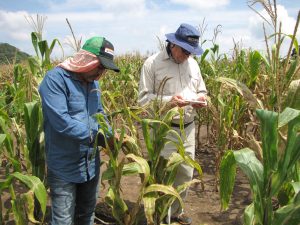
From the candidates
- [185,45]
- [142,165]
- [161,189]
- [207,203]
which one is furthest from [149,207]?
[207,203]

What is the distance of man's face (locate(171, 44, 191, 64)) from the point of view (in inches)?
97.9

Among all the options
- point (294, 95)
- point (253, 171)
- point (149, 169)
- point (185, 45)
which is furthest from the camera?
point (185, 45)

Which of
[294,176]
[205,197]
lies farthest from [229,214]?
[294,176]

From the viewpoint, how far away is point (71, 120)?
1.80m

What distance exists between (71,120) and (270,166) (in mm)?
988

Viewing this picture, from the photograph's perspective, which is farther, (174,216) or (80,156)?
(174,216)

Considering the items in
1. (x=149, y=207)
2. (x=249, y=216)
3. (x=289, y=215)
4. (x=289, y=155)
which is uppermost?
(x=289, y=155)

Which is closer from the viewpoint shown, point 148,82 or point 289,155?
point 289,155

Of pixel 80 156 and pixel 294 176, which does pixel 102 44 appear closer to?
pixel 80 156

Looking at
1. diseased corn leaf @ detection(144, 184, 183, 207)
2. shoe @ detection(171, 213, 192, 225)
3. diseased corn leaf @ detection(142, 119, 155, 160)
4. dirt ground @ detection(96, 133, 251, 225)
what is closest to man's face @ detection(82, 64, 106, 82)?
diseased corn leaf @ detection(142, 119, 155, 160)

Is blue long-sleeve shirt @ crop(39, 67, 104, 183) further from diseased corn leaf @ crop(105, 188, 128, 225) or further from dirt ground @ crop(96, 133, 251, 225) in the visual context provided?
dirt ground @ crop(96, 133, 251, 225)

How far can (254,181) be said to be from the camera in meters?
1.51

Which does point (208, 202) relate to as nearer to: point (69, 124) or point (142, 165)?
point (142, 165)

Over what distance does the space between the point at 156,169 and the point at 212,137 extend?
2188 millimetres
